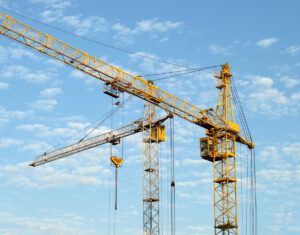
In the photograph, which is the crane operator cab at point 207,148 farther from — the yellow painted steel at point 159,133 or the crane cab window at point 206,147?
the yellow painted steel at point 159,133

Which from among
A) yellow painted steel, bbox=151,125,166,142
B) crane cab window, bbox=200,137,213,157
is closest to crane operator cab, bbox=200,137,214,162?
crane cab window, bbox=200,137,213,157

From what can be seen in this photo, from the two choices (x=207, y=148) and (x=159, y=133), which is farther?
(x=159, y=133)

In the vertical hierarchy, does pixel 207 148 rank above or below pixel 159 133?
below

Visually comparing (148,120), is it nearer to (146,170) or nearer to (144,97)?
(146,170)

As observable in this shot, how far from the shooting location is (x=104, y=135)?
3952 inches

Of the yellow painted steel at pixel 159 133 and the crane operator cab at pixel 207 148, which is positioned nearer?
the crane operator cab at pixel 207 148

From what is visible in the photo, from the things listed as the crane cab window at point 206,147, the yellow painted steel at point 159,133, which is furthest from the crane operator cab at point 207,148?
the yellow painted steel at point 159,133

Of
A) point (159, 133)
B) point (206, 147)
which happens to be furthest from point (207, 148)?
point (159, 133)

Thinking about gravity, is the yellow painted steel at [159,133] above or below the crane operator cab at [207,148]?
above

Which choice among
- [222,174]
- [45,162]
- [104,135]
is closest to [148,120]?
[104,135]

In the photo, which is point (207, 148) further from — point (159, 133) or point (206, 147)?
point (159, 133)

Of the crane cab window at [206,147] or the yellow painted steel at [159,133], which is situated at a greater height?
the yellow painted steel at [159,133]

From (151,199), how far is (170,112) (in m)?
15.6

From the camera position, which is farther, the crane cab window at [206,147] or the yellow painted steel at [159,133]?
the yellow painted steel at [159,133]
